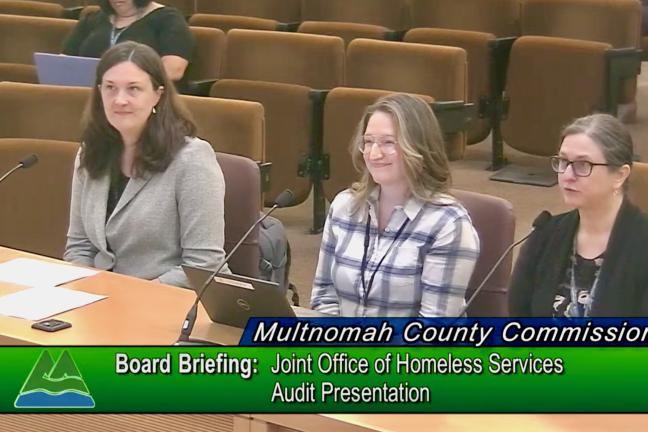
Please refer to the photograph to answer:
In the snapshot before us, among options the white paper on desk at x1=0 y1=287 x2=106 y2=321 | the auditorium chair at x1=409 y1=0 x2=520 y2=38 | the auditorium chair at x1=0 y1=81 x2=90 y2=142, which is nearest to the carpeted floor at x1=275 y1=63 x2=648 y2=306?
the auditorium chair at x1=409 y1=0 x2=520 y2=38

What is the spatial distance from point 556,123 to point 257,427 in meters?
3.61

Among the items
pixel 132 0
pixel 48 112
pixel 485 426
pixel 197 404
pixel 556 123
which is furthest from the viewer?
pixel 556 123

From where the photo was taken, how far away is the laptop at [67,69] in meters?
4.35

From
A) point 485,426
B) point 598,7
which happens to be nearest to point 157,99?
point 485,426

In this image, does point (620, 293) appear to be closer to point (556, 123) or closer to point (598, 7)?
point (556, 123)

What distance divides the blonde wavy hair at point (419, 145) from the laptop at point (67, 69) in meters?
1.95

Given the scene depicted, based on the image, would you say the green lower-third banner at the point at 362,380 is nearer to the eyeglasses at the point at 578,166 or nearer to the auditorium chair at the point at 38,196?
the eyeglasses at the point at 578,166

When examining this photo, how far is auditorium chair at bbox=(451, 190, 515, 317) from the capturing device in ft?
8.95

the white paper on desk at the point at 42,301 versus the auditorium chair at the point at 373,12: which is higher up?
the auditorium chair at the point at 373,12

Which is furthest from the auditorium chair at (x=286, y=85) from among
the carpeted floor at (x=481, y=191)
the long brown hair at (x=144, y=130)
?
the long brown hair at (x=144, y=130)

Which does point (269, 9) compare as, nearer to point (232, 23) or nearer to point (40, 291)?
point (232, 23)

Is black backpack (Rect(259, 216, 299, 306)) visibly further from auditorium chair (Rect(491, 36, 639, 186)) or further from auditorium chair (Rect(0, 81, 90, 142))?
auditorium chair (Rect(491, 36, 639, 186))

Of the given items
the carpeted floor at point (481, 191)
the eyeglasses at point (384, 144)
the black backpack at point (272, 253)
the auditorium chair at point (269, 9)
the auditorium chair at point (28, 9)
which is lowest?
the carpeted floor at point (481, 191)

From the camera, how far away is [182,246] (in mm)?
3012
